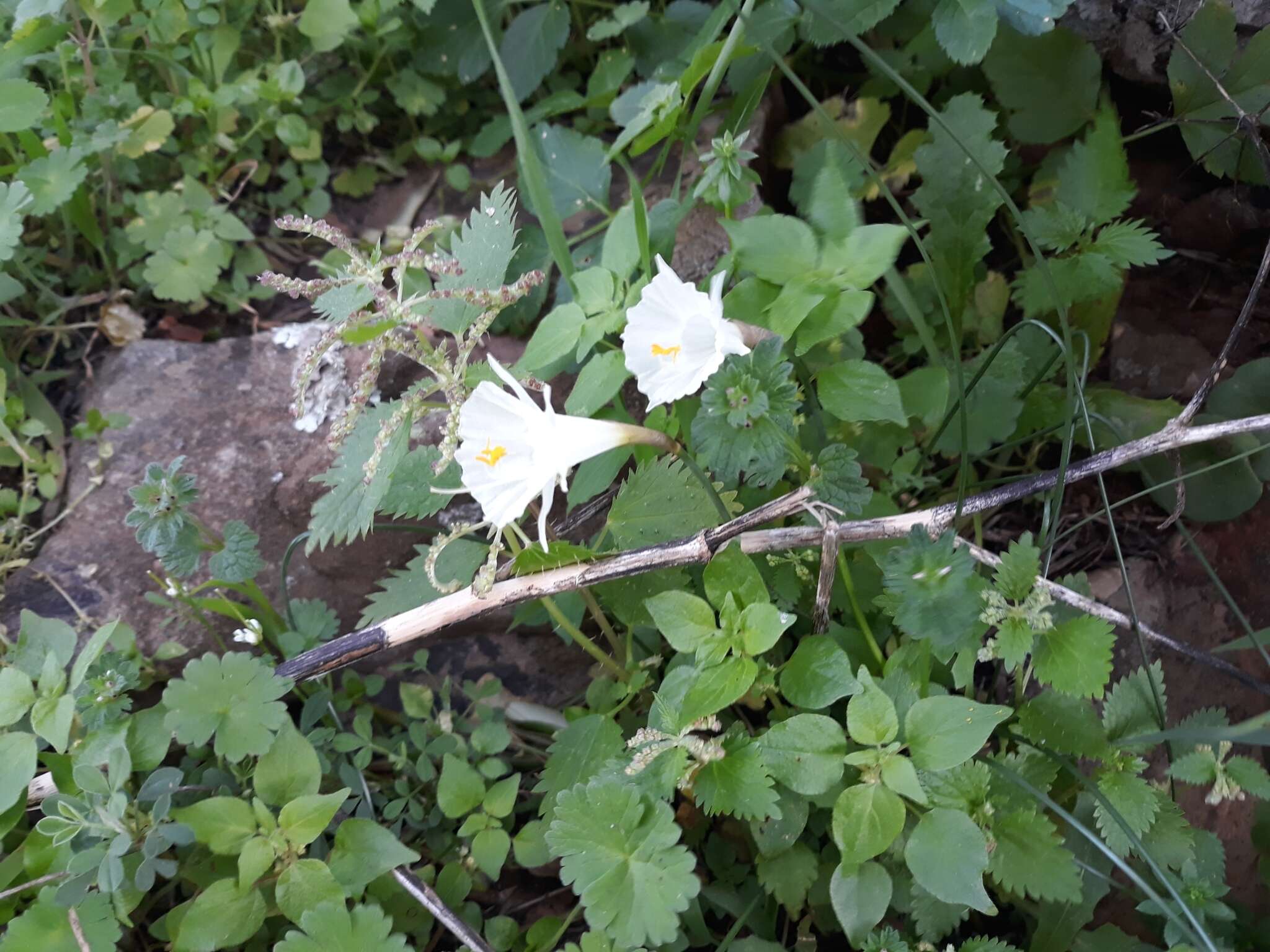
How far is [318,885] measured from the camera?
1.38m

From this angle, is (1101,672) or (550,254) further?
(550,254)

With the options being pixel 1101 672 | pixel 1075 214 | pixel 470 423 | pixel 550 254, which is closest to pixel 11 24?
pixel 550 254

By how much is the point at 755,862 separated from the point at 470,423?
3.11 feet

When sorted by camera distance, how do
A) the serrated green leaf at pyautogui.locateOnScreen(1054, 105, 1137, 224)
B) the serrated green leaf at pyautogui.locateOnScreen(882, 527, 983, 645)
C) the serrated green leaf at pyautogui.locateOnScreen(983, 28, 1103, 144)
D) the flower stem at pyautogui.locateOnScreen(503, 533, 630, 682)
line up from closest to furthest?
the serrated green leaf at pyautogui.locateOnScreen(882, 527, 983, 645)
the flower stem at pyautogui.locateOnScreen(503, 533, 630, 682)
the serrated green leaf at pyautogui.locateOnScreen(1054, 105, 1137, 224)
the serrated green leaf at pyautogui.locateOnScreen(983, 28, 1103, 144)

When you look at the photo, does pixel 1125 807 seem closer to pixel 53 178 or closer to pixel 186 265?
pixel 186 265

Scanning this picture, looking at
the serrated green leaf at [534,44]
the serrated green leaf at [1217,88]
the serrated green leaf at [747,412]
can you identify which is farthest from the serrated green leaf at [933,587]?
the serrated green leaf at [534,44]

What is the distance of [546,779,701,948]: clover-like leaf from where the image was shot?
1222mm

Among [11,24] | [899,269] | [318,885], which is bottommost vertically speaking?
[318,885]

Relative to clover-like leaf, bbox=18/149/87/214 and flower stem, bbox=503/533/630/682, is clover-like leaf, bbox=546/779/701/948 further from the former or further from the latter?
clover-like leaf, bbox=18/149/87/214

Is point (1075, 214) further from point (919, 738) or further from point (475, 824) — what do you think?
point (475, 824)

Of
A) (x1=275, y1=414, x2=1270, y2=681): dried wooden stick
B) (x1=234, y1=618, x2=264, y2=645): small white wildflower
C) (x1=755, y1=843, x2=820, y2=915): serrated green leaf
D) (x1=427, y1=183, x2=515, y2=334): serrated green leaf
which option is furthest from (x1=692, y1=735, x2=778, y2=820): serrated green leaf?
(x1=234, y1=618, x2=264, y2=645): small white wildflower

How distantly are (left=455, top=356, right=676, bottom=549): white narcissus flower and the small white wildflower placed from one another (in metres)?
0.67

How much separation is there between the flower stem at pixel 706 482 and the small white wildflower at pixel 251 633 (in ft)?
3.01

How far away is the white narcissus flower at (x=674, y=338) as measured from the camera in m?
1.27
